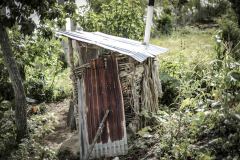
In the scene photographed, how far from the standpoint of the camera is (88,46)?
8352 mm

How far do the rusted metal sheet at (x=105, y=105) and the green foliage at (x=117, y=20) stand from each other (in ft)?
13.7

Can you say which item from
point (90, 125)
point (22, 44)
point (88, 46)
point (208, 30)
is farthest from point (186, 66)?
point (208, 30)

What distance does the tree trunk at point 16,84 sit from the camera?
7184 mm

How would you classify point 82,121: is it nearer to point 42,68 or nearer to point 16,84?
point 16,84

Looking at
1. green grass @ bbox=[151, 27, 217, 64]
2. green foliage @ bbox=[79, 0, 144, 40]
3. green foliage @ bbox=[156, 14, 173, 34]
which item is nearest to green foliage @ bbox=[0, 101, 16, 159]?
green foliage @ bbox=[79, 0, 144, 40]

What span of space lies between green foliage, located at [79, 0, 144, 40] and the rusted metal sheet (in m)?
4.17

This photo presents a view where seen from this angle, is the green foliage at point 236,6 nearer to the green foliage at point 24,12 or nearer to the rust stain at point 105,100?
the rust stain at point 105,100

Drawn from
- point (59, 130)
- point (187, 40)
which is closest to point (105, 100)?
point (59, 130)

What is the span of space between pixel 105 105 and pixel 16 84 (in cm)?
192

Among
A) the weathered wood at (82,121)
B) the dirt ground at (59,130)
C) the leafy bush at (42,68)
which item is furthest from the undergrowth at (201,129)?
the leafy bush at (42,68)

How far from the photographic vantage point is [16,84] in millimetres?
7539

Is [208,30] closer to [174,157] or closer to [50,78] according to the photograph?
[50,78]

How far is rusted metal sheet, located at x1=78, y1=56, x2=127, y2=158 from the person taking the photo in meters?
7.36

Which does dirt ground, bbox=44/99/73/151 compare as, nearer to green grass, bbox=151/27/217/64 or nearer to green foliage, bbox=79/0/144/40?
green foliage, bbox=79/0/144/40
